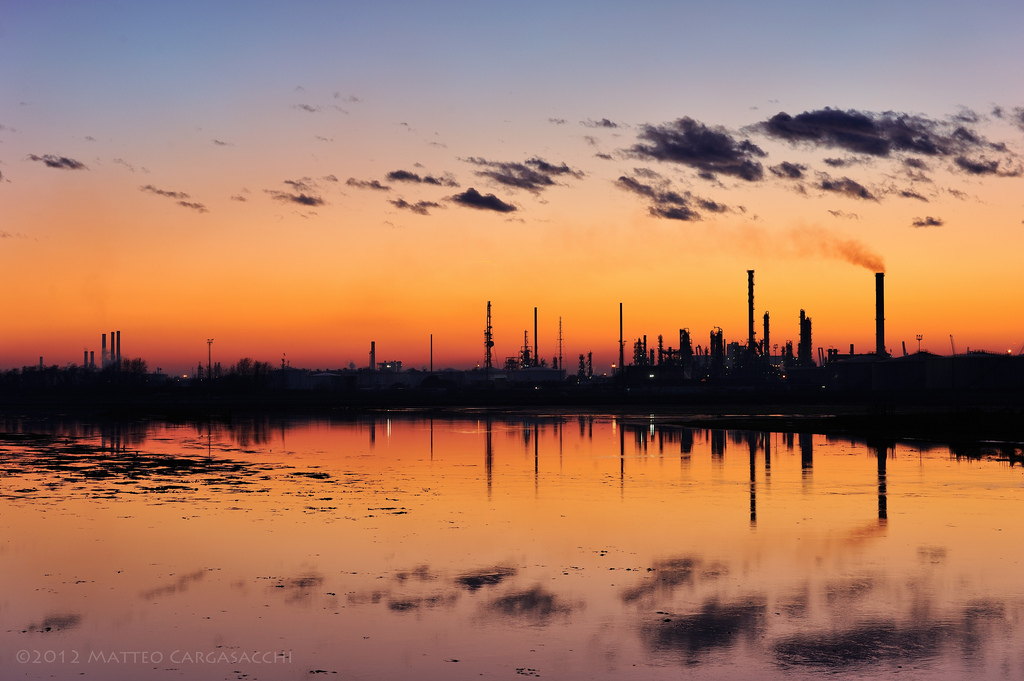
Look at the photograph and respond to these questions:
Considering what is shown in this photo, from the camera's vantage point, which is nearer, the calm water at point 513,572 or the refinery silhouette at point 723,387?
the calm water at point 513,572

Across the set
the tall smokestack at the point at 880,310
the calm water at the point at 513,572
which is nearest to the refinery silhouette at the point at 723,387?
the tall smokestack at the point at 880,310

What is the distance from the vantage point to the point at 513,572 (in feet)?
47.5

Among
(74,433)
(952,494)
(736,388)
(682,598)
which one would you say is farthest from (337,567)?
(736,388)

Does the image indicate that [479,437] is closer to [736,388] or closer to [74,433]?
[74,433]

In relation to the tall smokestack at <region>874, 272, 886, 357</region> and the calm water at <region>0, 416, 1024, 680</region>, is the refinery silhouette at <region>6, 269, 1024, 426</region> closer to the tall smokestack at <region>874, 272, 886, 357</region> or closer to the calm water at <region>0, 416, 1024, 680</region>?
the tall smokestack at <region>874, 272, 886, 357</region>

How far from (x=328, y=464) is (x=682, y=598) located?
2180 cm

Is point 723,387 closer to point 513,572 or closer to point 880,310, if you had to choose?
point 880,310

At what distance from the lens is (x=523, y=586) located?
44.3 feet

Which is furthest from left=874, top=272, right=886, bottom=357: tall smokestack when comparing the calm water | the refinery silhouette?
the calm water

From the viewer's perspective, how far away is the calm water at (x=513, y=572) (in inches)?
400

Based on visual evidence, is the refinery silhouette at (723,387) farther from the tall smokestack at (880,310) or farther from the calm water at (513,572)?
the calm water at (513,572)

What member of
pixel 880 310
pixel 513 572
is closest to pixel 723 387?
pixel 880 310

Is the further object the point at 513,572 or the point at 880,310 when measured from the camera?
the point at 880,310

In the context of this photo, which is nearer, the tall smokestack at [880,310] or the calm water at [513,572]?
the calm water at [513,572]
